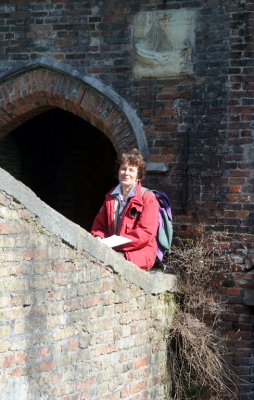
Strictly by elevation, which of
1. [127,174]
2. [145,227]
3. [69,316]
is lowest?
[69,316]

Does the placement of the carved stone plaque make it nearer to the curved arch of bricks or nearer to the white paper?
the curved arch of bricks

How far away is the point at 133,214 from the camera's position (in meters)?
8.01

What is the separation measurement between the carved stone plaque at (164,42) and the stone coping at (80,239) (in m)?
2.18

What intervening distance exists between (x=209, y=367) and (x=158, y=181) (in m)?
2.01

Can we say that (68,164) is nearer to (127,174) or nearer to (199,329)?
(127,174)

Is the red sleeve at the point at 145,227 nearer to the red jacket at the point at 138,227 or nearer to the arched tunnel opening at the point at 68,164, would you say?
the red jacket at the point at 138,227

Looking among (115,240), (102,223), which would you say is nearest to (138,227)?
(115,240)

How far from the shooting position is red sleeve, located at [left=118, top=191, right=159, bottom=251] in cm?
780

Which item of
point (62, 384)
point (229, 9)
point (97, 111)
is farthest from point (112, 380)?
point (229, 9)

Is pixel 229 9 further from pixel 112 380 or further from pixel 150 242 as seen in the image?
pixel 112 380

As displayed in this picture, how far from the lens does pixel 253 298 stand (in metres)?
8.45

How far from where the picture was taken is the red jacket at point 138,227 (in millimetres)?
7805

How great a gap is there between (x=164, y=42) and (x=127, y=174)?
175 centimetres

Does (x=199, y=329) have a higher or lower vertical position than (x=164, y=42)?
lower
